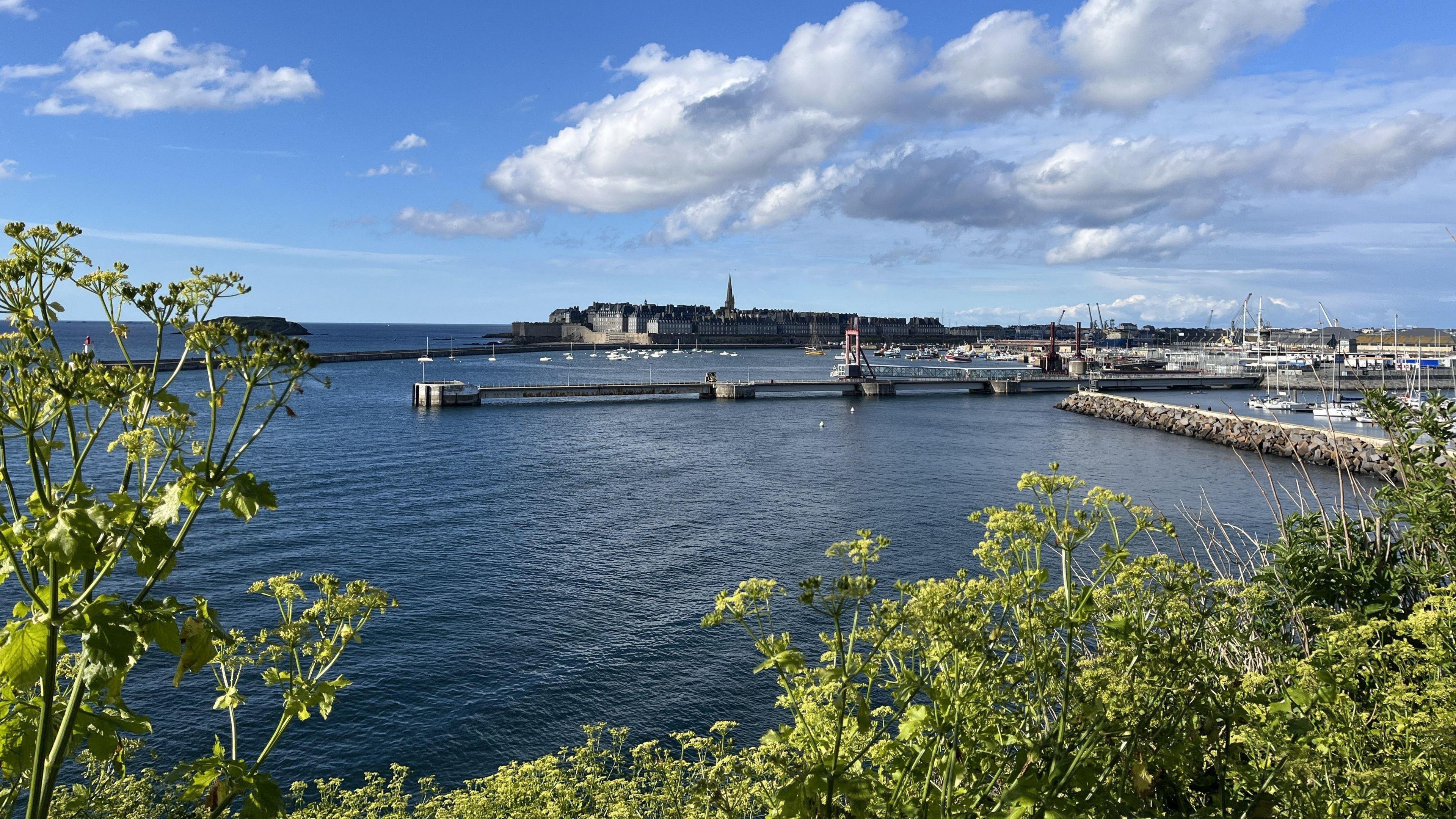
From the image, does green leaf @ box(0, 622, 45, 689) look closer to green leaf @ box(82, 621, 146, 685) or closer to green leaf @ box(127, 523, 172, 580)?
green leaf @ box(82, 621, 146, 685)

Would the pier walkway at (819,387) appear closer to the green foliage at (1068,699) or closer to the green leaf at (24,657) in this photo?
the green foliage at (1068,699)

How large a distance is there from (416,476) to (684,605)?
21.3m

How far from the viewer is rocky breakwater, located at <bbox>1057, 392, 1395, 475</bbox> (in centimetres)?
4253

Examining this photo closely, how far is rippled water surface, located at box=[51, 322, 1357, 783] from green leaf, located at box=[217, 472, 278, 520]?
41.9 ft

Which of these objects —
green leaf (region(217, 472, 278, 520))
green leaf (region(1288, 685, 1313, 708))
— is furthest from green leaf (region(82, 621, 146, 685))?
green leaf (region(1288, 685, 1313, 708))

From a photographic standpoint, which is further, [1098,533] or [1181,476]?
[1181,476]

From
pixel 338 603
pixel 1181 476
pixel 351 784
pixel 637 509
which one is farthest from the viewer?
pixel 1181 476

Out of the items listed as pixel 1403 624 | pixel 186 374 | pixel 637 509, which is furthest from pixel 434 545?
pixel 186 374

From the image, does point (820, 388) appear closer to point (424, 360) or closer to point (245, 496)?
point (424, 360)

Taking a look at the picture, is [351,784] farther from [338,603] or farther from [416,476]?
[416,476]

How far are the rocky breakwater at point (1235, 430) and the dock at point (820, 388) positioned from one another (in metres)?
14.1

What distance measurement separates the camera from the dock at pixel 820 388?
70562 mm

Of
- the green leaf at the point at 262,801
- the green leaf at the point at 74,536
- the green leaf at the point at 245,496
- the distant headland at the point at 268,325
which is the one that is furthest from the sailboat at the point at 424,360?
the green leaf at the point at 74,536

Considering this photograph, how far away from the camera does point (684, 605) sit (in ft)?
70.6
